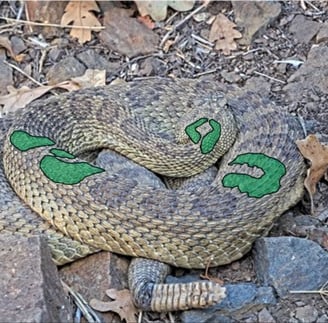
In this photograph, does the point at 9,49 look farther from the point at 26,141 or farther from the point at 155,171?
the point at 155,171

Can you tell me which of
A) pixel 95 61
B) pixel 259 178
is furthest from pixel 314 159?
pixel 95 61

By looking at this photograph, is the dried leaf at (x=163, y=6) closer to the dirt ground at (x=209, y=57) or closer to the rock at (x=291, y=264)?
the dirt ground at (x=209, y=57)

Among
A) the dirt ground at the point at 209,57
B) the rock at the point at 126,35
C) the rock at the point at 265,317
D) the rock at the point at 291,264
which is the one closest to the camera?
the rock at the point at 265,317

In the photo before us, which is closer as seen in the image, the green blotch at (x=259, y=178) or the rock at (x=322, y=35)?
the green blotch at (x=259, y=178)

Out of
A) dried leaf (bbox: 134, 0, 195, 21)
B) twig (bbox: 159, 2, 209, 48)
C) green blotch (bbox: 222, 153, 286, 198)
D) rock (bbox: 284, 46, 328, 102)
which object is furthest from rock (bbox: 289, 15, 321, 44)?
green blotch (bbox: 222, 153, 286, 198)

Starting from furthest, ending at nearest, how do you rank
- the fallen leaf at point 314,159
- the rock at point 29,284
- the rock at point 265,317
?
1. the fallen leaf at point 314,159
2. the rock at point 265,317
3. the rock at point 29,284

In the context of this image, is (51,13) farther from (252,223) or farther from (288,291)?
(288,291)

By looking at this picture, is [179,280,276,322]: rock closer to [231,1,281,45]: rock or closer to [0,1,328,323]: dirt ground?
[0,1,328,323]: dirt ground

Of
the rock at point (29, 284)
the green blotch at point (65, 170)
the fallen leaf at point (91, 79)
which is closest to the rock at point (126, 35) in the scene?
the fallen leaf at point (91, 79)
